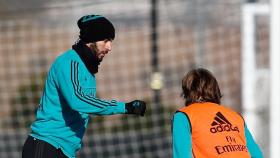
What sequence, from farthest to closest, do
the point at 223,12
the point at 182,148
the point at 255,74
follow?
the point at 223,12 → the point at 255,74 → the point at 182,148

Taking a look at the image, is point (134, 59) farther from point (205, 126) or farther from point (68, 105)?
point (205, 126)

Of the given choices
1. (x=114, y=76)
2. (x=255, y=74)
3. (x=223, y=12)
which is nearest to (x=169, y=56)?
(x=114, y=76)

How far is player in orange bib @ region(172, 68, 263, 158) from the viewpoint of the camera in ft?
14.7

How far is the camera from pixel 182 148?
4449 millimetres

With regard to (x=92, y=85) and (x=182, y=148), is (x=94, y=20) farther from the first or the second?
(x=182, y=148)

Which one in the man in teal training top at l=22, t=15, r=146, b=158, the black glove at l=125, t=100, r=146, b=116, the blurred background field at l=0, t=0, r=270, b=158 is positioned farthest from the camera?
the blurred background field at l=0, t=0, r=270, b=158

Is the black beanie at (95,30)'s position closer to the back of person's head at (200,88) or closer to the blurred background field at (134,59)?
the back of person's head at (200,88)

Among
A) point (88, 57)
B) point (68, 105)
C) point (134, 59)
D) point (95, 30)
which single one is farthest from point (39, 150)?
point (134, 59)

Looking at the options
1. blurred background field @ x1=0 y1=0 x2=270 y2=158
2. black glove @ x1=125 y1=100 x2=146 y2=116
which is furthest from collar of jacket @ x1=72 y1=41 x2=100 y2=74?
blurred background field @ x1=0 y1=0 x2=270 y2=158

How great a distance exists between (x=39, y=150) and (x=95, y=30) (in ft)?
2.48

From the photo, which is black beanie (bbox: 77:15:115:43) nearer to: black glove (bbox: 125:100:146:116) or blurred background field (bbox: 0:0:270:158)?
black glove (bbox: 125:100:146:116)

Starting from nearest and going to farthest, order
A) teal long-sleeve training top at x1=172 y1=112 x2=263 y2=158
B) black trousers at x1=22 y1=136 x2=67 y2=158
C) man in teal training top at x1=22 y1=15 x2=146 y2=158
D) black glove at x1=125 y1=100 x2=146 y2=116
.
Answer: teal long-sleeve training top at x1=172 y1=112 x2=263 y2=158
black glove at x1=125 y1=100 x2=146 y2=116
man in teal training top at x1=22 y1=15 x2=146 y2=158
black trousers at x1=22 y1=136 x2=67 y2=158

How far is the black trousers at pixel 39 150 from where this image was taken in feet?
16.3
